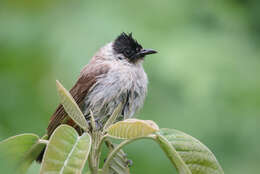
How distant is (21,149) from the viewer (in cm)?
162

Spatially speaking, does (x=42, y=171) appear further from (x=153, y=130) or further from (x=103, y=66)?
(x=103, y=66)

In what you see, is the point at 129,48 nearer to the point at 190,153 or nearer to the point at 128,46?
the point at 128,46

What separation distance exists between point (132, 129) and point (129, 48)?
6.63 ft

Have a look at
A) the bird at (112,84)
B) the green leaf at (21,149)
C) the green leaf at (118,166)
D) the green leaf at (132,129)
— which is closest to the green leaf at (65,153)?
the green leaf at (132,129)

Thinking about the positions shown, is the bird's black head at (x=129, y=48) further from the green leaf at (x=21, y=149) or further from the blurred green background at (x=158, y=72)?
the green leaf at (x=21, y=149)

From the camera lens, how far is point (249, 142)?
3701 millimetres

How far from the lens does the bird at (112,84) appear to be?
2.93 metres

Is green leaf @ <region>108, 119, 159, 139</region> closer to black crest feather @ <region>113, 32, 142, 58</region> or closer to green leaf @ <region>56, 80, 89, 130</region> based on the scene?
green leaf @ <region>56, 80, 89, 130</region>

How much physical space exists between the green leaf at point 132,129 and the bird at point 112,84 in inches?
44.9

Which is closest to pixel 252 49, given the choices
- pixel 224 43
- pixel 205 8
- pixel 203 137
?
pixel 224 43

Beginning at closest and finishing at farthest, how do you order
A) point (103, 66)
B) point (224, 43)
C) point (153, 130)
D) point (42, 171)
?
point (42, 171), point (153, 130), point (103, 66), point (224, 43)

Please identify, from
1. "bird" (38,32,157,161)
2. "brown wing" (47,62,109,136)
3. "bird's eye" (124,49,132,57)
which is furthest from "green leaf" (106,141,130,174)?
"bird's eye" (124,49,132,57)

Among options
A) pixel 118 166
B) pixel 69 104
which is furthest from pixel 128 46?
pixel 69 104

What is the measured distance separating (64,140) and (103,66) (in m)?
1.84
